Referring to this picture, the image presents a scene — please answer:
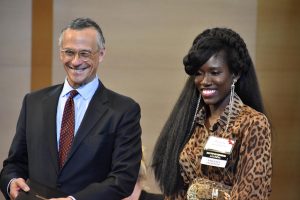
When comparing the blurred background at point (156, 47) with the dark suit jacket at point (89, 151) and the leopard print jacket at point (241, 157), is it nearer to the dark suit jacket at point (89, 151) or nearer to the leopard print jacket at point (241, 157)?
the leopard print jacket at point (241, 157)

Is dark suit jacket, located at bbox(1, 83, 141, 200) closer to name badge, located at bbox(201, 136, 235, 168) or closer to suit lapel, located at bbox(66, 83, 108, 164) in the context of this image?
suit lapel, located at bbox(66, 83, 108, 164)

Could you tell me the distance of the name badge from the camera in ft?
8.11

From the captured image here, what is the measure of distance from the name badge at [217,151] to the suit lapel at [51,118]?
0.61m

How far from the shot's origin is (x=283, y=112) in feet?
15.2

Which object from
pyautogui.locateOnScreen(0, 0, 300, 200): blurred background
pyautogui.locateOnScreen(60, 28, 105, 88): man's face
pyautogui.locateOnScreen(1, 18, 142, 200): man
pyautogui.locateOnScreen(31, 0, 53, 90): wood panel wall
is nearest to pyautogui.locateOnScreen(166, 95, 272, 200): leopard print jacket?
pyautogui.locateOnScreen(1, 18, 142, 200): man

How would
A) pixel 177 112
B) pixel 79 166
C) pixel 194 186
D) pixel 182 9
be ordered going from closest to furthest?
pixel 79 166
pixel 194 186
pixel 177 112
pixel 182 9

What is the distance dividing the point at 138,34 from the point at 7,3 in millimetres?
1002

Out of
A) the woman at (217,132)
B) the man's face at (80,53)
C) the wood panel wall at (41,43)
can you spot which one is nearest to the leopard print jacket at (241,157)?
the woman at (217,132)

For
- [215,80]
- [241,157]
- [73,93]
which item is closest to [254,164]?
[241,157]

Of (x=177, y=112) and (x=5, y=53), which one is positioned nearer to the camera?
(x=177, y=112)

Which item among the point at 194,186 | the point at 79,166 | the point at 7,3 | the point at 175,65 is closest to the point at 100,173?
the point at 79,166

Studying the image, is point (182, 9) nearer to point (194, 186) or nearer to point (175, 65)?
point (175, 65)

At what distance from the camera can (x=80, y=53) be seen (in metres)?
2.43

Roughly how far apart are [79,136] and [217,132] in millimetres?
601
